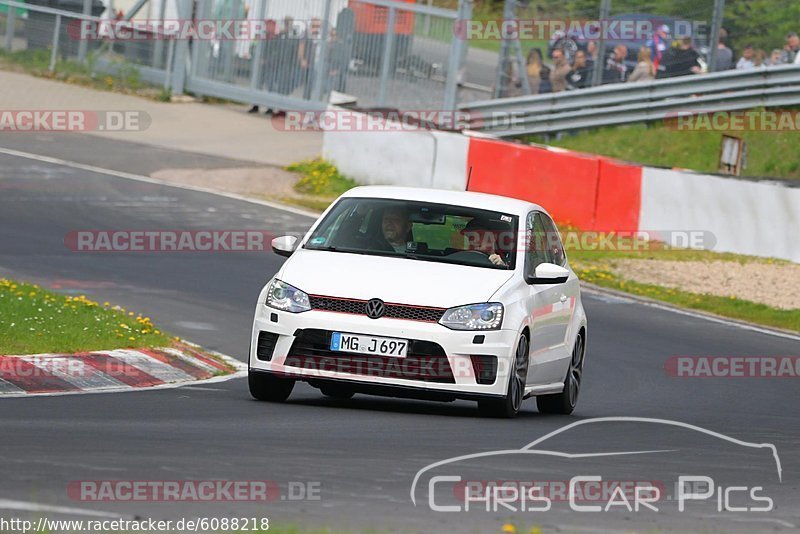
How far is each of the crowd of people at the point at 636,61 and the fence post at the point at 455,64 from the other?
2039 millimetres

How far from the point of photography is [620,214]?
958 inches

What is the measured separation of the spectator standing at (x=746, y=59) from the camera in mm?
28031

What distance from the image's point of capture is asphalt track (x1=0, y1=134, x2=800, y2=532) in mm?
6793

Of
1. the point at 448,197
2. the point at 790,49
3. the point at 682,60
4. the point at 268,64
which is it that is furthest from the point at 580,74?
the point at 448,197

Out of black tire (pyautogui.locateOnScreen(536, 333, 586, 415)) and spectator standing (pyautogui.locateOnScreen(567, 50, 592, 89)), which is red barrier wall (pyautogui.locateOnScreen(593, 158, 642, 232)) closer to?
spectator standing (pyautogui.locateOnScreen(567, 50, 592, 89))

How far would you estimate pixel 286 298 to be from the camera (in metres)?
10.4

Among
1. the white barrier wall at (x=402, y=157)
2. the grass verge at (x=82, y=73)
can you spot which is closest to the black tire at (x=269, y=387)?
the white barrier wall at (x=402, y=157)

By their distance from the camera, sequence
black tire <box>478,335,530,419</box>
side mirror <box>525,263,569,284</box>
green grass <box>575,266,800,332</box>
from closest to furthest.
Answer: black tire <box>478,335,530,419</box> < side mirror <box>525,263,569,284</box> < green grass <box>575,266,800,332</box>

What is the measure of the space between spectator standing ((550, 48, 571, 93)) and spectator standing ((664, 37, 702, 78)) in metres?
2.13

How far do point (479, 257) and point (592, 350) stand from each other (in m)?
5.40

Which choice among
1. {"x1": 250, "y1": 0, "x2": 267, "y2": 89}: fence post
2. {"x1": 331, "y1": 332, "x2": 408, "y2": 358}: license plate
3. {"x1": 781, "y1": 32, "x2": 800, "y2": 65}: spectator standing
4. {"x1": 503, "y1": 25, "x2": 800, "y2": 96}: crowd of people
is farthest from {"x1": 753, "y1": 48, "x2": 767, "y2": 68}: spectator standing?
{"x1": 331, "y1": 332, "x2": 408, "y2": 358}: license plate

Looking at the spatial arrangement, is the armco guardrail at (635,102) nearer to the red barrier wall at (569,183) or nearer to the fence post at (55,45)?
the red barrier wall at (569,183)

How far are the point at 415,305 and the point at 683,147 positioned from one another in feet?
65.7

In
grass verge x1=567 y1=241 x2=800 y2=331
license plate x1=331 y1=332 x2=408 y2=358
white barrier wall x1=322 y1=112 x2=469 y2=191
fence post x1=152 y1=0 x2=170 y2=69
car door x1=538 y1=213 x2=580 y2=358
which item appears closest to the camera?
license plate x1=331 y1=332 x2=408 y2=358
